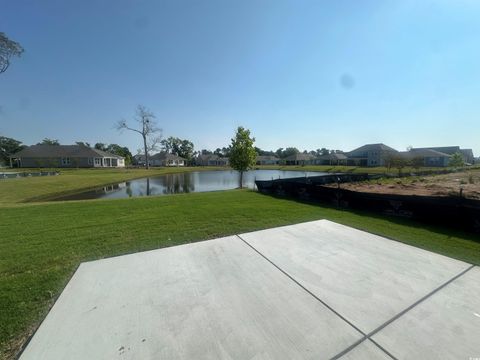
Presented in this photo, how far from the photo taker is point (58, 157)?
43719mm

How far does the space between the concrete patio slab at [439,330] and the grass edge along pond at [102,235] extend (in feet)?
5.73

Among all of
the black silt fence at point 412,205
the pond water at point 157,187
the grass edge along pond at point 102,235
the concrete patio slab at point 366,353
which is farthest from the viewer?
the pond water at point 157,187

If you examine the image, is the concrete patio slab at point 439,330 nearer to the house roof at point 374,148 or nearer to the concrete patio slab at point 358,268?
the concrete patio slab at point 358,268

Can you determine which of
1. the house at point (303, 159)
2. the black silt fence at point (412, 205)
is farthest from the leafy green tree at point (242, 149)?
the house at point (303, 159)

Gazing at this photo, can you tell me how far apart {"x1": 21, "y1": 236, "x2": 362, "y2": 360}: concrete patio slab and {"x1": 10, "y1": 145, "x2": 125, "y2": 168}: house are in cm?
4986

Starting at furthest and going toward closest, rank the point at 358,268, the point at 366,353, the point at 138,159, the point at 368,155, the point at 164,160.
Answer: the point at 138,159 < the point at 164,160 < the point at 368,155 < the point at 358,268 < the point at 366,353

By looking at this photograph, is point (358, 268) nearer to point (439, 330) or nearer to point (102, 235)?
point (439, 330)

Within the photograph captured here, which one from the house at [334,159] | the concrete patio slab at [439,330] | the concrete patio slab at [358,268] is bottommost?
the concrete patio slab at [439,330]

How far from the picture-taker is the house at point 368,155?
4912 centimetres

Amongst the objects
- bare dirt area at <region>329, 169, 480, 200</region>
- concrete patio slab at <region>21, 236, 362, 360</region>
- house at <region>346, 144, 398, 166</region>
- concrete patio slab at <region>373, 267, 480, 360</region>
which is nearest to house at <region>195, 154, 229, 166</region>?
house at <region>346, 144, 398, 166</region>

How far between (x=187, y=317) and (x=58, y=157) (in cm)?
5431

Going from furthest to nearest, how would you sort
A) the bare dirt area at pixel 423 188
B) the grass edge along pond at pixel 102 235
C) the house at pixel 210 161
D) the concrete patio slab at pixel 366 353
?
1. the house at pixel 210 161
2. the bare dirt area at pixel 423 188
3. the grass edge along pond at pixel 102 235
4. the concrete patio slab at pixel 366 353

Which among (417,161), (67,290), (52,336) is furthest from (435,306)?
(417,161)


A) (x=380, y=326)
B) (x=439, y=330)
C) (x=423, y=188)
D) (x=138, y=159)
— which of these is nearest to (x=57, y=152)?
(x=138, y=159)
